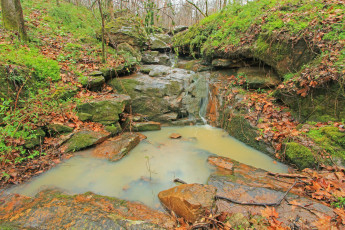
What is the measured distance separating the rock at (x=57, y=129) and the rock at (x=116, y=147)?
932mm

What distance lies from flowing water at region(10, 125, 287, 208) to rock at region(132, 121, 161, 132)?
0.66 metres

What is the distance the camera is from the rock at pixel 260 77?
19.8 ft

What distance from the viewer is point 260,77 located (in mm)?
6305

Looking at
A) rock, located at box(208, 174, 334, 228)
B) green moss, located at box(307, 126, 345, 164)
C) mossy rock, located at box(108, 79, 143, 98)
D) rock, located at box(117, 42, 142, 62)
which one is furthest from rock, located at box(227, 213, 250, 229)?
rock, located at box(117, 42, 142, 62)

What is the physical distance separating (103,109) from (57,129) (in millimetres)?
1352

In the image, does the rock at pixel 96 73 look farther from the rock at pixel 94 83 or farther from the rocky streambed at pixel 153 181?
the rocky streambed at pixel 153 181

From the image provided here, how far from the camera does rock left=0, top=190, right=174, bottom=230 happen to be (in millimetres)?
2096

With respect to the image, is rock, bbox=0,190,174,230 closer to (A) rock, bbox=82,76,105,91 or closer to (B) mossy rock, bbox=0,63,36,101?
(B) mossy rock, bbox=0,63,36,101

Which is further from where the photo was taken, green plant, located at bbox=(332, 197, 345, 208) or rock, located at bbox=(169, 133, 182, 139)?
rock, located at bbox=(169, 133, 182, 139)

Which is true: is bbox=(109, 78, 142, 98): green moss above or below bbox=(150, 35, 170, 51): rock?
below

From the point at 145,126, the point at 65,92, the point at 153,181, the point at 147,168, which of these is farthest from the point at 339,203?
the point at 65,92

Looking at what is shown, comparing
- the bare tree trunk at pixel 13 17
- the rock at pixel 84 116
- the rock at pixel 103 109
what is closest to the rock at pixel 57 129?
the rock at pixel 84 116

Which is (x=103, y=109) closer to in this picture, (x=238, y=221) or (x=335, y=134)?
(x=238, y=221)

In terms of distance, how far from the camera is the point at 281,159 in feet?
13.4
